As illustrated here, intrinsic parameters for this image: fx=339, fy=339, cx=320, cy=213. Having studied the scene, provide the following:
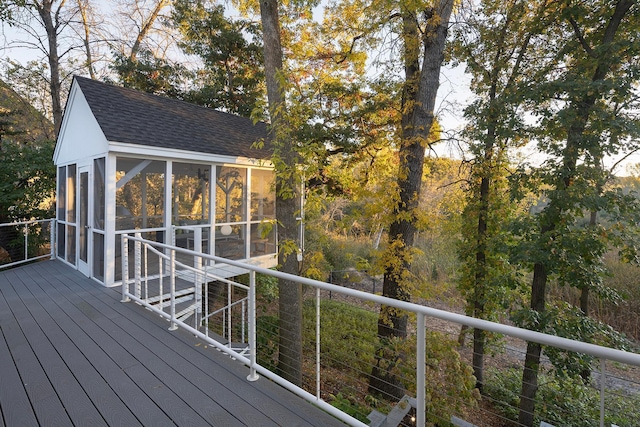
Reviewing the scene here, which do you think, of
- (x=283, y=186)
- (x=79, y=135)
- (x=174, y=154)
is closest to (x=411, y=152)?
(x=283, y=186)

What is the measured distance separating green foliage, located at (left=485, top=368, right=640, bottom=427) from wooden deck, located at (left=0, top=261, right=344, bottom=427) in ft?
14.1

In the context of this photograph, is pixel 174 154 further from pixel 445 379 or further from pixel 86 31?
pixel 86 31

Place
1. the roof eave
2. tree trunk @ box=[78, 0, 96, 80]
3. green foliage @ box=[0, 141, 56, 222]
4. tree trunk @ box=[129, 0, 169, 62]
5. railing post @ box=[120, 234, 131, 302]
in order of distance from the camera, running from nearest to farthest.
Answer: railing post @ box=[120, 234, 131, 302], the roof eave, green foliage @ box=[0, 141, 56, 222], tree trunk @ box=[78, 0, 96, 80], tree trunk @ box=[129, 0, 169, 62]

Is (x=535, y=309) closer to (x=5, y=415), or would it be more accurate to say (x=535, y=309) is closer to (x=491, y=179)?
(x=491, y=179)

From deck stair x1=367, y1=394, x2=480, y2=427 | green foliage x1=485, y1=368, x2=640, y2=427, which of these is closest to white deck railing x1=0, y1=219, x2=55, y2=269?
deck stair x1=367, y1=394, x2=480, y2=427

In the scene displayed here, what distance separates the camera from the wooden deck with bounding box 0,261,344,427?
2330 millimetres

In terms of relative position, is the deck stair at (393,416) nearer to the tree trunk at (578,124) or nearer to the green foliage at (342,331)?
the tree trunk at (578,124)

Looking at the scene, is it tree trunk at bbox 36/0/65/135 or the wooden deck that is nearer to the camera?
the wooden deck

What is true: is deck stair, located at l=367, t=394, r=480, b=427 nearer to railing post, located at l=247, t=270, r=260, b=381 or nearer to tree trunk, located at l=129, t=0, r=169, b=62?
railing post, located at l=247, t=270, r=260, b=381

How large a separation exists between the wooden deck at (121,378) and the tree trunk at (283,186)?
2017mm

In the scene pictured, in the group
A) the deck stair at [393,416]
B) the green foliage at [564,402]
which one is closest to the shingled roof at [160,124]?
the deck stair at [393,416]

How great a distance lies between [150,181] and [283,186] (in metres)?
2.95

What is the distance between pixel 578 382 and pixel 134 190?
8504 millimetres

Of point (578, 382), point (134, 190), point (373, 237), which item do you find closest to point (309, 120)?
point (134, 190)
